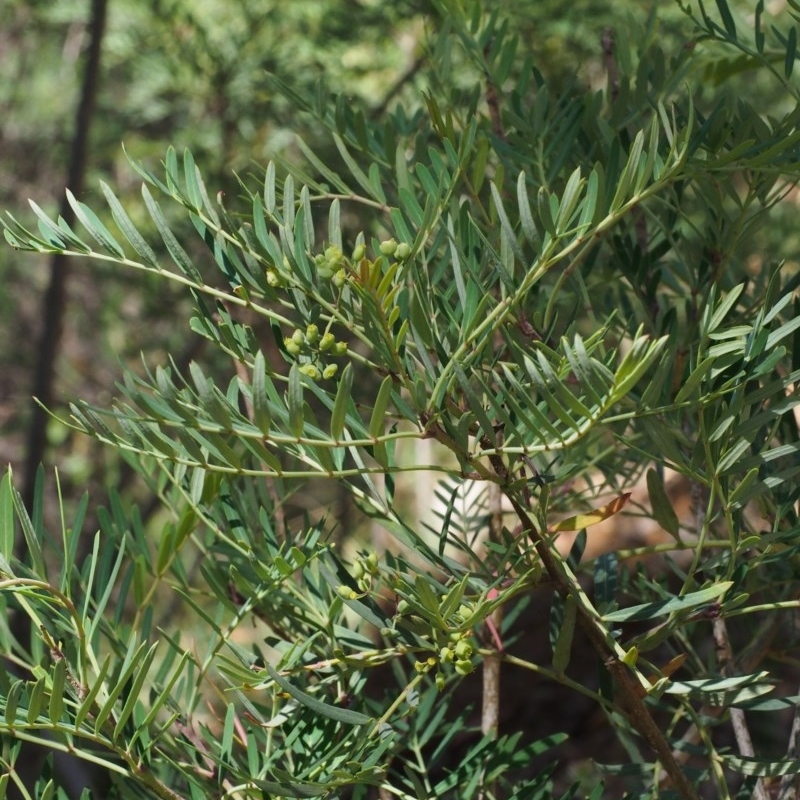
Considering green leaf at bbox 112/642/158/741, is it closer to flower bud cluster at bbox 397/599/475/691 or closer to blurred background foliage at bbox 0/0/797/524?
flower bud cluster at bbox 397/599/475/691

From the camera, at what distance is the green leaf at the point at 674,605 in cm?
30

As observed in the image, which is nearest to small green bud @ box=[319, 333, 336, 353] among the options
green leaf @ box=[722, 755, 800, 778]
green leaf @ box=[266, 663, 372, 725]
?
green leaf @ box=[266, 663, 372, 725]

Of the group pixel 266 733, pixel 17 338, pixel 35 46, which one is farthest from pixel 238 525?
pixel 35 46

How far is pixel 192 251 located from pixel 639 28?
860 mm

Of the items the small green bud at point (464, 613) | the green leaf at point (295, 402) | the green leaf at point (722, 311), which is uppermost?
the green leaf at point (722, 311)

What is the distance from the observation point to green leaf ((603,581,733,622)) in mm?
300

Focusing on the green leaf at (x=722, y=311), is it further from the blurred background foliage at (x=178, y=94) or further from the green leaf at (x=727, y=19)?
the blurred background foliage at (x=178, y=94)

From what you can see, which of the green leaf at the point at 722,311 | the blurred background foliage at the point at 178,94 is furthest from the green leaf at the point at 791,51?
the blurred background foliage at the point at 178,94

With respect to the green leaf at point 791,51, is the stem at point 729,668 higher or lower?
lower

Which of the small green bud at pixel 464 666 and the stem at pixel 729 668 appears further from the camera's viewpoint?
the stem at pixel 729 668

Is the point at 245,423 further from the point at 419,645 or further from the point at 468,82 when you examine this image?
the point at 468,82

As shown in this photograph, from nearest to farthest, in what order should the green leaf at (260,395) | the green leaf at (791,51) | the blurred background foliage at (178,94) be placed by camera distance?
the green leaf at (260,395)
the green leaf at (791,51)
the blurred background foliage at (178,94)

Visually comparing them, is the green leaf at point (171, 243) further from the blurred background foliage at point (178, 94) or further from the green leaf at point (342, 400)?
the blurred background foliage at point (178, 94)

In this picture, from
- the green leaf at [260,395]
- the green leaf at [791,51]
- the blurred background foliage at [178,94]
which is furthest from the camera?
the blurred background foliage at [178,94]
